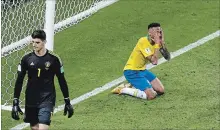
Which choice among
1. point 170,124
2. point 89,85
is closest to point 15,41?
point 89,85

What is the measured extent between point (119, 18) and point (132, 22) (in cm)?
35

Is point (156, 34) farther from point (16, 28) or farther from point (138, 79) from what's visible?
point (16, 28)

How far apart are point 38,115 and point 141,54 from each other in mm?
2732

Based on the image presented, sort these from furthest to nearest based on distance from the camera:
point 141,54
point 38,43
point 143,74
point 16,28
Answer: point 16,28 < point 143,74 < point 141,54 < point 38,43

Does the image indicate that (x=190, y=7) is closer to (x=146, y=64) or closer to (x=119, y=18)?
(x=119, y=18)

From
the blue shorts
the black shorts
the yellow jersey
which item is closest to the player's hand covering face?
the yellow jersey

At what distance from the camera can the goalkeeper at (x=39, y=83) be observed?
9.27m

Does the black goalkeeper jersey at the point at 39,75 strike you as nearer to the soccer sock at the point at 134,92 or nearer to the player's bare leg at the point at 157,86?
the soccer sock at the point at 134,92

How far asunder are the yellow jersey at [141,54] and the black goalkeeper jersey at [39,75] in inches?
95.1

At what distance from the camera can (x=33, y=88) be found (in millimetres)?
9352

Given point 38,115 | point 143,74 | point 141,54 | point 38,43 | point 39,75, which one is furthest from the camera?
point 143,74

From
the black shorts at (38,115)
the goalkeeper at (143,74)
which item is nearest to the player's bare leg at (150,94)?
the goalkeeper at (143,74)

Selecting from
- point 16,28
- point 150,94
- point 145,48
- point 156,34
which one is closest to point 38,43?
point 156,34

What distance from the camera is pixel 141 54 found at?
1166 centimetres
